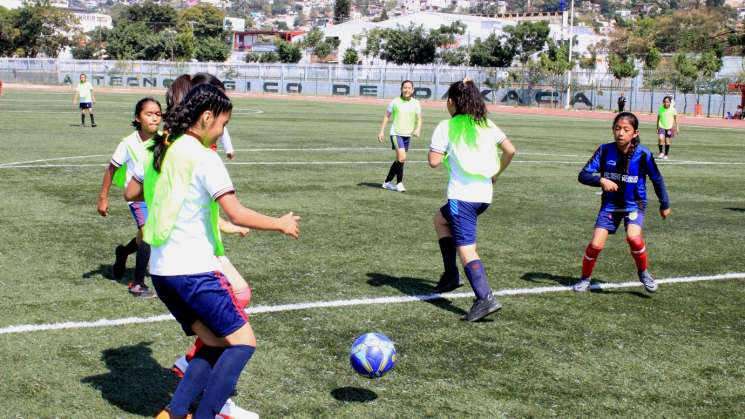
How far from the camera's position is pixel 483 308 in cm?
736

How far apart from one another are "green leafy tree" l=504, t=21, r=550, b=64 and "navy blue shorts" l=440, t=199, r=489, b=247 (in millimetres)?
102926

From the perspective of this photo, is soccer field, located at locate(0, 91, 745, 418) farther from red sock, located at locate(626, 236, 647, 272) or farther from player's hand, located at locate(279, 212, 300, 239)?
player's hand, located at locate(279, 212, 300, 239)

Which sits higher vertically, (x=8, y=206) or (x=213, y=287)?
(x=213, y=287)

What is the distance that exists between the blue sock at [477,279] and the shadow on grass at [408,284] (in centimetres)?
62

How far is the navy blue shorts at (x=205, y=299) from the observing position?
14.5 feet

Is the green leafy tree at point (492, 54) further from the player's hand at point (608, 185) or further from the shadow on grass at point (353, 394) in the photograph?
the shadow on grass at point (353, 394)

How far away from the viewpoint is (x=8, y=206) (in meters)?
12.8

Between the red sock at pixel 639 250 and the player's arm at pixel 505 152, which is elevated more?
the player's arm at pixel 505 152

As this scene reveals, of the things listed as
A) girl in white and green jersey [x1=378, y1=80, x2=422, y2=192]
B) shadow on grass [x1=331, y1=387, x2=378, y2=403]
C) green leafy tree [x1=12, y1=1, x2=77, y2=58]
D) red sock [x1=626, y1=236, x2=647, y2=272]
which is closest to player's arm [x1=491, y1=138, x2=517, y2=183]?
red sock [x1=626, y1=236, x2=647, y2=272]

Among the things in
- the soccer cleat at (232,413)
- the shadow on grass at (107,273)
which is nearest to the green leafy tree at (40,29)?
the shadow on grass at (107,273)

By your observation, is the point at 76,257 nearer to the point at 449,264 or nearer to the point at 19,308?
the point at 19,308

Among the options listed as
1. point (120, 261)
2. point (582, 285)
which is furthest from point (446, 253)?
point (120, 261)

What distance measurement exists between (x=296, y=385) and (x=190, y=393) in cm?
123

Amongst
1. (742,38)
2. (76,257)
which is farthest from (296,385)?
(742,38)
